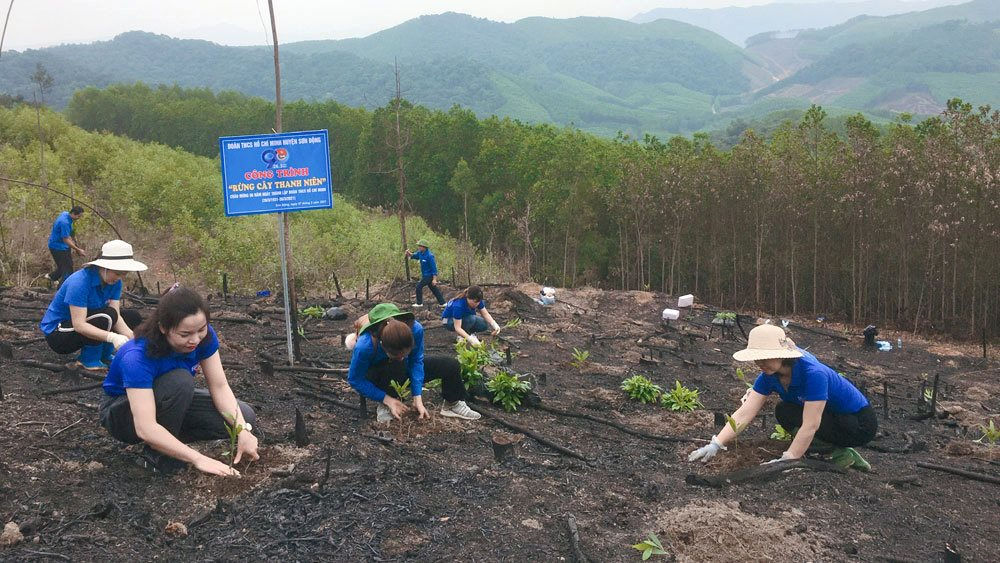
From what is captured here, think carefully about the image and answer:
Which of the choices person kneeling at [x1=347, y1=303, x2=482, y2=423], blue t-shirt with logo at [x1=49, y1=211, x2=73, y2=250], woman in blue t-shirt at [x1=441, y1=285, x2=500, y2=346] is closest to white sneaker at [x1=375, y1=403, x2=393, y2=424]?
person kneeling at [x1=347, y1=303, x2=482, y2=423]

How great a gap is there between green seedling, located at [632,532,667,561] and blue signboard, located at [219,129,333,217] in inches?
172

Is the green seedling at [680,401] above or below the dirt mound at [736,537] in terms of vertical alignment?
below

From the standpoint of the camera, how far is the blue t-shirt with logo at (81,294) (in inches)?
210

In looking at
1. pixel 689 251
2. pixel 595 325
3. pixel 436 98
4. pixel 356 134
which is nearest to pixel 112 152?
pixel 356 134

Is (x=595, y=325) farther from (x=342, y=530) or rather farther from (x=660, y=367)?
(x=342, y=530)

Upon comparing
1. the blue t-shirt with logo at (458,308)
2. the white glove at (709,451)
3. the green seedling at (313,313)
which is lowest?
the green seedling at (313,313)

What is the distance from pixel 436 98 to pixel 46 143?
8252 centimetres

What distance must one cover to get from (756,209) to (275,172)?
1708cm

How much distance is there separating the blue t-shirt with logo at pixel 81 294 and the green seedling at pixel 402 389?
7.74ft

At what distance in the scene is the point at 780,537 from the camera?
3574 mm

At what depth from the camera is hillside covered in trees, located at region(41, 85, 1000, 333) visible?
16984 mm

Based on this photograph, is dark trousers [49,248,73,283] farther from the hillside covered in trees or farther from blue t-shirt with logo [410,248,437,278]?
the hillside covered in trees

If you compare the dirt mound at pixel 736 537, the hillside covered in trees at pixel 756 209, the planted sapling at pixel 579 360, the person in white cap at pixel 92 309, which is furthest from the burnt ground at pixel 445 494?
the hillside covered in trees at pixel 756 209

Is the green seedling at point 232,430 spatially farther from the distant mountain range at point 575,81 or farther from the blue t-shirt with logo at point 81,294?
the distant mountain range at point 575,81
